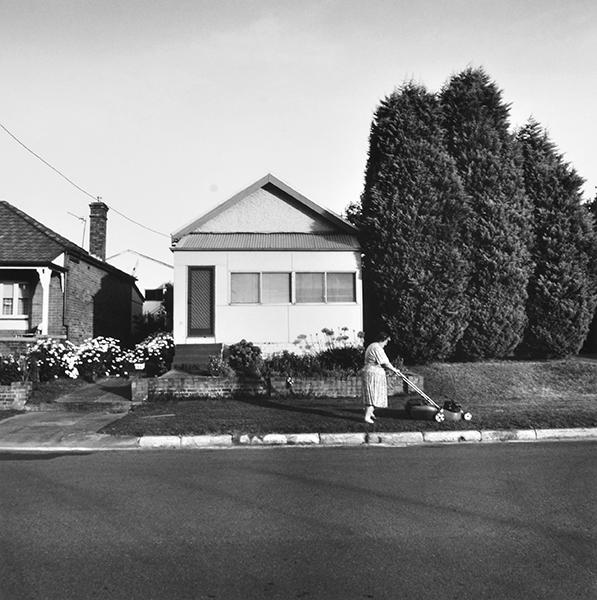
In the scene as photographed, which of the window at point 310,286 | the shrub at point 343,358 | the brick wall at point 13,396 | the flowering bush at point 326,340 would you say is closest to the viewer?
the brick wall at point 13,396

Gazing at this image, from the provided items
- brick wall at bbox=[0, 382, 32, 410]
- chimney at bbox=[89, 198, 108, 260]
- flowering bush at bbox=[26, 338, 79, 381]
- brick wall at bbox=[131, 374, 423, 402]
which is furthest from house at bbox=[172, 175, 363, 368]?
chimney at bbox=[89, 198, 108, 260]

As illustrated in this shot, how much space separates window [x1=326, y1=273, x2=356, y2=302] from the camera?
16.0 metres

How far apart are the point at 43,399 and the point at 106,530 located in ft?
27.0

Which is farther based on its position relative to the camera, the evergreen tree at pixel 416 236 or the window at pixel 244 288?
the window at pixel 244 288

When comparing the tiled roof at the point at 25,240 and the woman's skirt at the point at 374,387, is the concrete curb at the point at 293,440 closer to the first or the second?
the woman's skirt at the point at 374,387

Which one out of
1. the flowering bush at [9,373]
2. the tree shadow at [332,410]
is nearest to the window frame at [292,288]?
the tree shadow at [332,410]

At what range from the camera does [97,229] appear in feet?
79.9

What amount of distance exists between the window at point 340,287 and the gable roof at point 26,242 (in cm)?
883

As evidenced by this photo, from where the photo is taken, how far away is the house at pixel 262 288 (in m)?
15.5

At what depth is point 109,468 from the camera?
679 cm

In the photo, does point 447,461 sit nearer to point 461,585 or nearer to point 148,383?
point 461,585

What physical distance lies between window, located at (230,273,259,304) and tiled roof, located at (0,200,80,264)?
6304 mm

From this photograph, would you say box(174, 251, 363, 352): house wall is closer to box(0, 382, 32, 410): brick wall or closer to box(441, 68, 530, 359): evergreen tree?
box(441, 68, 530, 359): evergreen tree

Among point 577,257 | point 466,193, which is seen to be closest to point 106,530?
point 466,193
